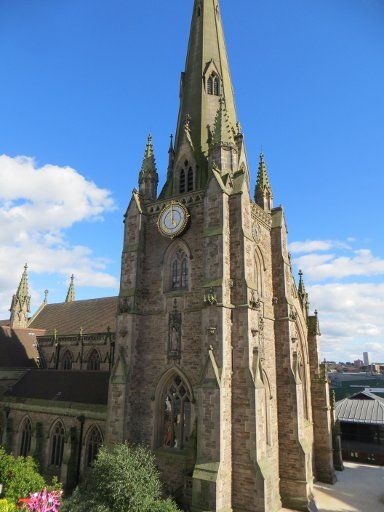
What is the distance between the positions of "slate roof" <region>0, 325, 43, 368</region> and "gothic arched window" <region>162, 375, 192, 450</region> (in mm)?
17715

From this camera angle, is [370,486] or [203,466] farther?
[370,486]

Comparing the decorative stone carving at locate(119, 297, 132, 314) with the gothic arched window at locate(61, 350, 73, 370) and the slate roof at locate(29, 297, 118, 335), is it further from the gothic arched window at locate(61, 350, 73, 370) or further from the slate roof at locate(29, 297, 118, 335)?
the gothic arched window at locate(61, 350, 73, 370)

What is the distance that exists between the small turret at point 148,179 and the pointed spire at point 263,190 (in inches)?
279

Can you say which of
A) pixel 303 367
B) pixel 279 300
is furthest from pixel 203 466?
pixel 303 367

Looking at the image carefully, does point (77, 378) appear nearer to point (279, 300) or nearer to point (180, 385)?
point (180, 385)

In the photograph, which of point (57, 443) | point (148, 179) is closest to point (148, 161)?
point (148, 179)

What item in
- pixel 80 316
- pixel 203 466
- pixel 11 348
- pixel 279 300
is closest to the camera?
pixel 203 466

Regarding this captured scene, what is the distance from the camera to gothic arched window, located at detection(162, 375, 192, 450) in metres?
19.4

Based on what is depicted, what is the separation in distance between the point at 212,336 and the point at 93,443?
11.0m

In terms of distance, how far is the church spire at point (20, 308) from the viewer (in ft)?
131

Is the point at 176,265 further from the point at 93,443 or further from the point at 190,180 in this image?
the point at 93,443

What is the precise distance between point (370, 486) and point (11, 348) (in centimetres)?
2899

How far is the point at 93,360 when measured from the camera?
3094 cm

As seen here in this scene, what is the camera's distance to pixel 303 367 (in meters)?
26.7
